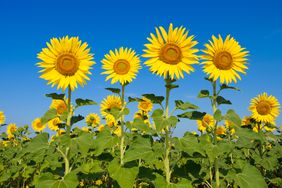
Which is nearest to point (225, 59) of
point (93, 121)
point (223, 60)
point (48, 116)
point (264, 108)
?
point (223, 60)

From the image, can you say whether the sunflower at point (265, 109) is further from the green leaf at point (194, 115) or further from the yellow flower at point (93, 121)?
the yellow flower at point (93, 121)

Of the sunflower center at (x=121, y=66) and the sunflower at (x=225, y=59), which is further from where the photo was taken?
the sunflower center at (x=121, y=66)

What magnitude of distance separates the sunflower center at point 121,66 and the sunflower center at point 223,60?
5.98ft

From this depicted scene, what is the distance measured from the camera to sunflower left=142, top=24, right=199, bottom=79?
216 inches

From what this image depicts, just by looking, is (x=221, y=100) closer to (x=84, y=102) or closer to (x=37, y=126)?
(x=84, y=102)

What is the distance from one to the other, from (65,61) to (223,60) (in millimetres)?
2698

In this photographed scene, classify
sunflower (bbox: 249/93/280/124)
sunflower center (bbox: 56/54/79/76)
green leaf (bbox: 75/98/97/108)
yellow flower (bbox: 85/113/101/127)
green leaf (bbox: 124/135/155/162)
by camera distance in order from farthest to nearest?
yellow flower (bbox: 85/113/101/127), sunflower (bbox: 249/93/280/124), sunflower center (bbox: 56/54/79/76), green leaf (bbox: 75/98/97/108), green leaf (bbox: 124/135/155/162)

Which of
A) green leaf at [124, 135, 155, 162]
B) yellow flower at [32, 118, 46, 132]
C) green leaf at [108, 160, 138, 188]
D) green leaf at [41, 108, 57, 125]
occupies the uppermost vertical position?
yellow flower at [32, 118, 46, 132]

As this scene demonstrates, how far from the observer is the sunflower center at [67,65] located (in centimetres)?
574

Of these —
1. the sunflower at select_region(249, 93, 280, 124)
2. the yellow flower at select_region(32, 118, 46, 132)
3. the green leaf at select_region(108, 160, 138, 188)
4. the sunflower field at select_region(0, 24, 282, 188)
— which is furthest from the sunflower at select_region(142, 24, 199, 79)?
the yellow flower at select_region(32, 118, 46, 132)

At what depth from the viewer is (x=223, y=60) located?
569cm

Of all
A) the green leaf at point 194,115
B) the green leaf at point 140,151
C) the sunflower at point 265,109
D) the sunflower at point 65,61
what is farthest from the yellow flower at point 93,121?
the green leaf at point 194,115

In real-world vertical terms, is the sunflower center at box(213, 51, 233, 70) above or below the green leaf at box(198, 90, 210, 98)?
above

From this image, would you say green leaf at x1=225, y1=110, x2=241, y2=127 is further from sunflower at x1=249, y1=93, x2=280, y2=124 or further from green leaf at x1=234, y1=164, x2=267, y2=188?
sunflower at x1=249, y1=93, x2=280, y2=124
